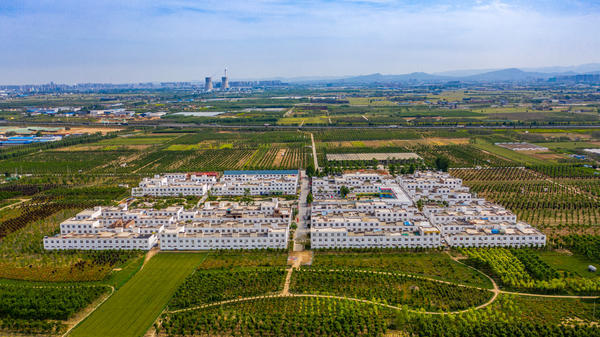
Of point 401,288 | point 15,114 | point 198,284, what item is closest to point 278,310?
point 198,284

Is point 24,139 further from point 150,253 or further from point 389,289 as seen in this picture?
point 389,289

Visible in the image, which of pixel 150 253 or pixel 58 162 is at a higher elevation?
pixel 58 162

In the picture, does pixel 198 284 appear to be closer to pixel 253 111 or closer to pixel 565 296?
pixel 565 296

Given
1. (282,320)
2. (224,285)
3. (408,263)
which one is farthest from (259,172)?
(282,320)

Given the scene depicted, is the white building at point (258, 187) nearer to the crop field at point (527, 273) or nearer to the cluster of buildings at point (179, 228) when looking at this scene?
the cluster of buildings at point (179, 228)

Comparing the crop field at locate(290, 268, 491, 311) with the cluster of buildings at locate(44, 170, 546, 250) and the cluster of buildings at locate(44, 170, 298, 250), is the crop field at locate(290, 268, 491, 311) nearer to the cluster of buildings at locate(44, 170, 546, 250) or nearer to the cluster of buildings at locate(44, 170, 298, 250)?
the cluster of buildings at locate(44, 170, 546, 250)
